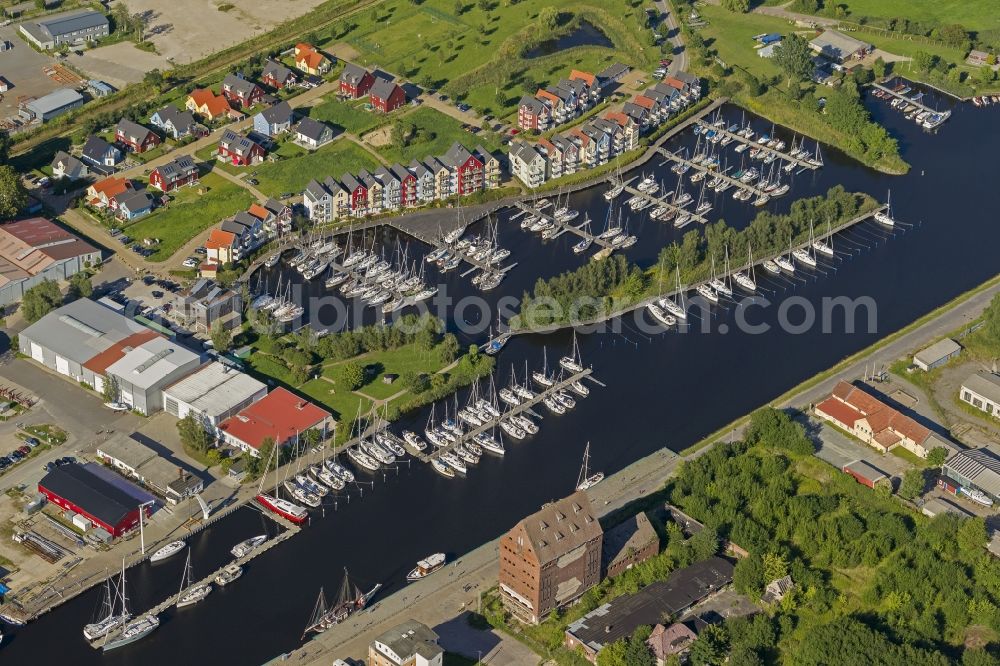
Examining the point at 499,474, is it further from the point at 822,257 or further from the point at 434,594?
the point at 822,257

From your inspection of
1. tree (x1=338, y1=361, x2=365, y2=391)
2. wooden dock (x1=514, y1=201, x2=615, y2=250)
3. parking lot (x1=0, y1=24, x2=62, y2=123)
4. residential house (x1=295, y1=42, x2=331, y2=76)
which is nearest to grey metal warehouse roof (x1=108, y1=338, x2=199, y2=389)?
tree (x1=338, y1=361, x2=365, y2=391)

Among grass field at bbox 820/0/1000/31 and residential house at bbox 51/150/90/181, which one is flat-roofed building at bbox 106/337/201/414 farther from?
grass field at bbox 820/0/1000/31

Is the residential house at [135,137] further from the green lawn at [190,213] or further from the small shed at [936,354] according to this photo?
the small shed at [936,354]

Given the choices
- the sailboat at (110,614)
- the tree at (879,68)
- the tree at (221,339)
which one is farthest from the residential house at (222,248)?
the tree at (879,68)

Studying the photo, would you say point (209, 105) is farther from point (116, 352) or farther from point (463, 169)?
point (116, 352)

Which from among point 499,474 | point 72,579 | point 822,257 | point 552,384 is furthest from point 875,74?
point 72,579

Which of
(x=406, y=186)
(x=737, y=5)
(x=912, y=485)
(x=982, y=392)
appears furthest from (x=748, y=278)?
(x=737, y=5)
